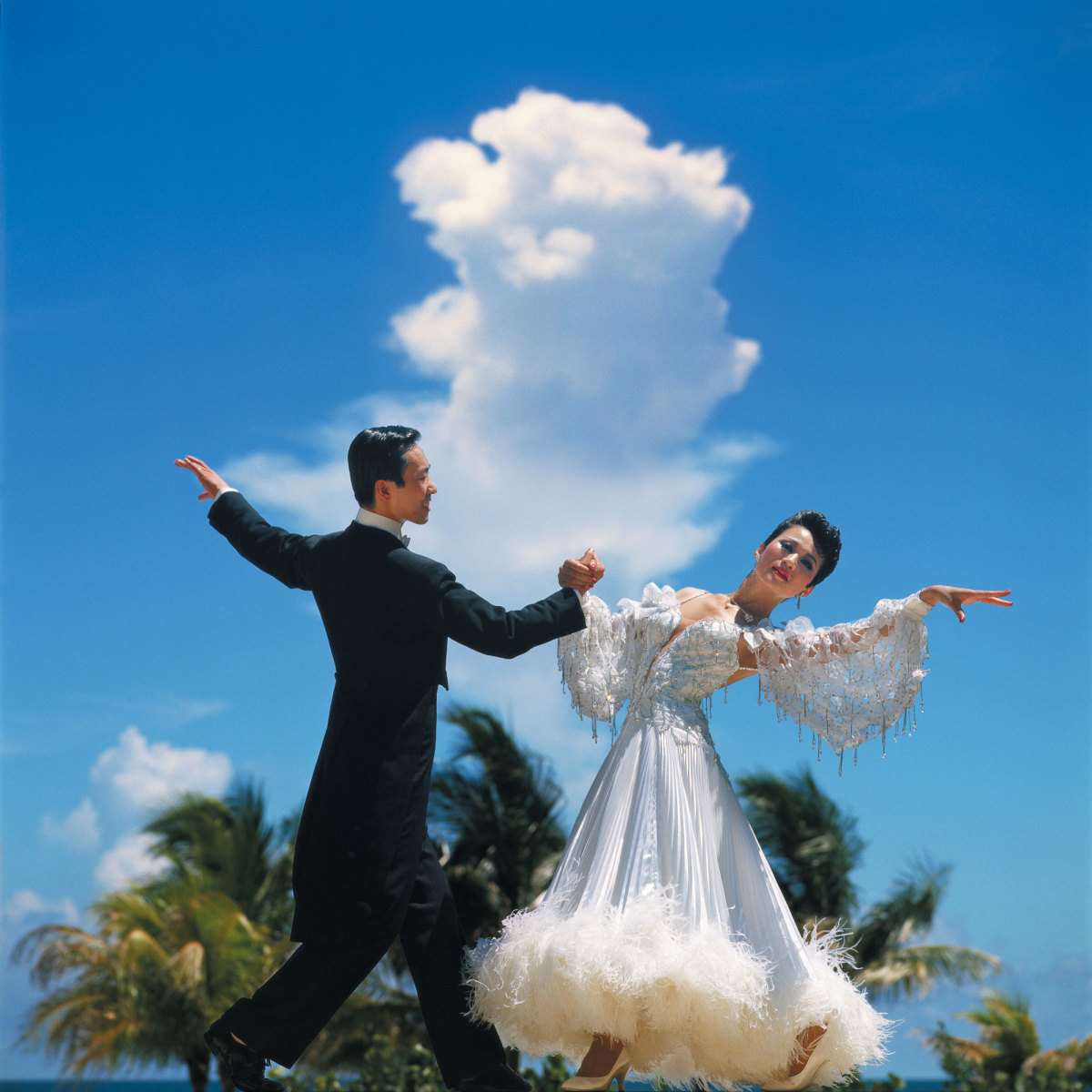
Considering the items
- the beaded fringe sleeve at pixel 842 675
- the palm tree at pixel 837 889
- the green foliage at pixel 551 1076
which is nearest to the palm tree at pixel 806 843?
the palm tree at pixel 837 889

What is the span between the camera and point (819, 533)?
5.08 m

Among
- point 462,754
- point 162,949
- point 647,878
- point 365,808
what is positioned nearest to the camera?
point 365,808

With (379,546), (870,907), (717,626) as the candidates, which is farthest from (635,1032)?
(870,907)

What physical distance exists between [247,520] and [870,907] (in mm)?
12844

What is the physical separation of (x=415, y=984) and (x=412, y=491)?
173 centimetres

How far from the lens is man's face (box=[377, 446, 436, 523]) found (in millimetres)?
4348

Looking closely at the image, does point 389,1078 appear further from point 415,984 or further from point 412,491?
point 412,491

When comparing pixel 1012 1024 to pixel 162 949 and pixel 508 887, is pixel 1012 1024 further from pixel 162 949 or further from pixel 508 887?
pixel 162 949

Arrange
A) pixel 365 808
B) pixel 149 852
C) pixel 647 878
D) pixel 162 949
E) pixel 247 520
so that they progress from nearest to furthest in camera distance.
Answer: pixel 365 808, pixel 647 878, pixel 247 520, pixel 162 949, pixel 149 852

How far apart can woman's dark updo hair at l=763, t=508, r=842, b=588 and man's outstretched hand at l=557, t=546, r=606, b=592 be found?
105cm

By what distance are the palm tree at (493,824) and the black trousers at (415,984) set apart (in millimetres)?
10032

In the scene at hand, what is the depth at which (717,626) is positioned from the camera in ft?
15.7

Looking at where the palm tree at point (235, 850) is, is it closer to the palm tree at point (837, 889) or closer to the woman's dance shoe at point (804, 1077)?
the palm tree at point (837, 889)

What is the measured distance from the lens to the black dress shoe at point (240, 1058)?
3.99 meters
